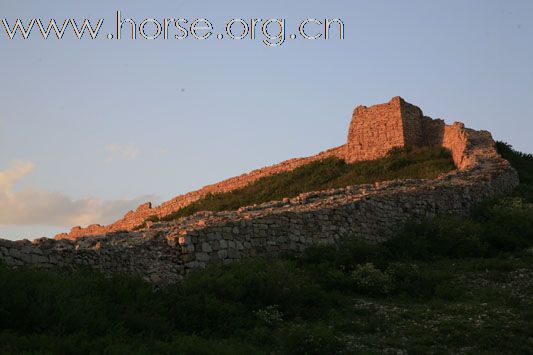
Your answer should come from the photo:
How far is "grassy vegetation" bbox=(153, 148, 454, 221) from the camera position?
83.6 ft

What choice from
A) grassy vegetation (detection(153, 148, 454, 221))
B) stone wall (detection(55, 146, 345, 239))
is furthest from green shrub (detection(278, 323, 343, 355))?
stone wall (detection(55, 146, 345, 239))

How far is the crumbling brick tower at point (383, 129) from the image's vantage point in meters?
28.8

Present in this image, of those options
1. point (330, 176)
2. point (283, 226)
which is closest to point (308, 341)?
point (283, 226)

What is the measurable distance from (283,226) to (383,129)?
595 inches

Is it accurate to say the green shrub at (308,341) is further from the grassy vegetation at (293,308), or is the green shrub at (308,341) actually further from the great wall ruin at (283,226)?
the great wall ruin at (283,226)

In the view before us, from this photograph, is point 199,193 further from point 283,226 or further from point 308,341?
point 308,341

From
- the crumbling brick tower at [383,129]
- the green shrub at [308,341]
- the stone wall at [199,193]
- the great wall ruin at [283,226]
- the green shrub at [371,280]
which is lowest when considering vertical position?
the green shrub at [308,341]

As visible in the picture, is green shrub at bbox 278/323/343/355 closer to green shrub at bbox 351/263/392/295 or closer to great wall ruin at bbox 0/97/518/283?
great wall ruin at bbox 0/97/518/283

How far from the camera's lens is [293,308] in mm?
11734

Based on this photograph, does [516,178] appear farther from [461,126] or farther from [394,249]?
[394,249]

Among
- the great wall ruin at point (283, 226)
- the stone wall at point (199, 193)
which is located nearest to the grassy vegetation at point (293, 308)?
the great wall ruin at point (283, 226)

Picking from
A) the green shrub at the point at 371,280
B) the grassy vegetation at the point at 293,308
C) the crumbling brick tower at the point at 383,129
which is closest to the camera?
the grassy vegetation at the point at 293,308

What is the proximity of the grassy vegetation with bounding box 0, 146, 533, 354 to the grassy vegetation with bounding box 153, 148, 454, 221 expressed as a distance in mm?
9929

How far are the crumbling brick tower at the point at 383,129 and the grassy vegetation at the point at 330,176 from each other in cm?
69
